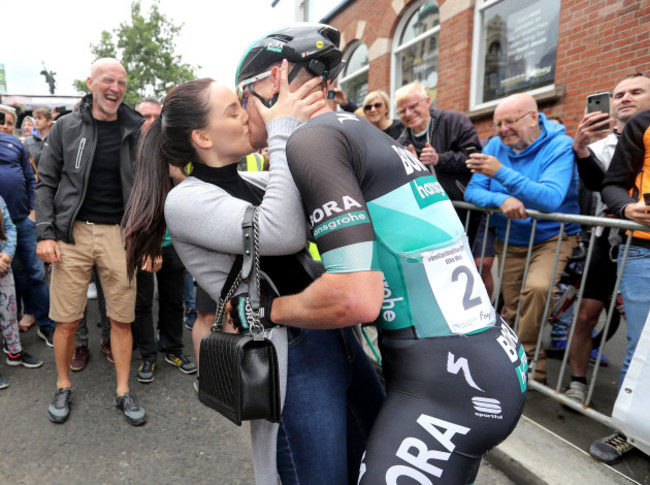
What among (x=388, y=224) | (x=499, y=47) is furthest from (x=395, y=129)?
(x=388, y=224)

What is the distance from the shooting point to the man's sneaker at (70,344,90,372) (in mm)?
3960

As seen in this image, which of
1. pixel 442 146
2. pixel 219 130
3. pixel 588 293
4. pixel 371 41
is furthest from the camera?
pixel 371 41

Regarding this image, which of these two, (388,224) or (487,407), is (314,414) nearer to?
(487,407)

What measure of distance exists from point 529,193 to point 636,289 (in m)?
0.91

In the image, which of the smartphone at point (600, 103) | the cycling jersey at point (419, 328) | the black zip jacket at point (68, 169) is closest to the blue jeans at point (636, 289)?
the smartphone at point (600, 103)

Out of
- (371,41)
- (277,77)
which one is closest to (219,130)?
(277,77)

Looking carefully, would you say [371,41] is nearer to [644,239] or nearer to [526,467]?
[644,239]

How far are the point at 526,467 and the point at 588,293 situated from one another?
147cm

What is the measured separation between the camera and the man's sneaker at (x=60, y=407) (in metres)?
3.14

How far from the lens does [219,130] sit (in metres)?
1.49

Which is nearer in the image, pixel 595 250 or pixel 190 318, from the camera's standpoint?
pixel 595 250

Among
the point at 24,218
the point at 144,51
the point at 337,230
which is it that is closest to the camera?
the point at 337,230

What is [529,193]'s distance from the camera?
3.14m

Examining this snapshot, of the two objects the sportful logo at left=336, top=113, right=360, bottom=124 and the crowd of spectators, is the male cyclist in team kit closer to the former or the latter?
the sportful logo at left=336, top=113, right=360, bottom=124
